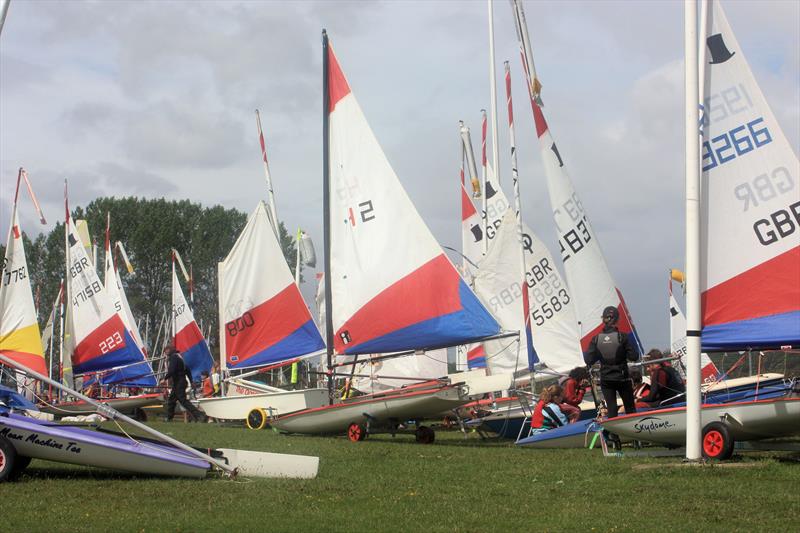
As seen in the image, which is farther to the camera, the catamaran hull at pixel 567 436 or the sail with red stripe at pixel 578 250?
the sail with red stripe at pixel 578 250

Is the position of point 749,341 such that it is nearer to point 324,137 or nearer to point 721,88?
point 721,88

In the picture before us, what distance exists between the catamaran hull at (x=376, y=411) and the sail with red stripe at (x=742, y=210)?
172 inches

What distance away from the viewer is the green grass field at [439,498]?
6668mm

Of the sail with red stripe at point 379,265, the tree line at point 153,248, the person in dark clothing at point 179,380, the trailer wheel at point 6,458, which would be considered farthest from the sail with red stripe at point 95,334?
the tree line at point 153,248

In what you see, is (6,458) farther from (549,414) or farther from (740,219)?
(740,219)

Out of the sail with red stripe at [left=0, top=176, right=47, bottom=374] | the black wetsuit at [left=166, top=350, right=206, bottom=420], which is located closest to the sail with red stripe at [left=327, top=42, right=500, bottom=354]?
the black wetsuit at [left=166, top=350, right=206, bottom=420]

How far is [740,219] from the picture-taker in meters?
10.4

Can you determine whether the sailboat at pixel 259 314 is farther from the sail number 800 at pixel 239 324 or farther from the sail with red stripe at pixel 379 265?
the sail with red stripe at pixel 379 265

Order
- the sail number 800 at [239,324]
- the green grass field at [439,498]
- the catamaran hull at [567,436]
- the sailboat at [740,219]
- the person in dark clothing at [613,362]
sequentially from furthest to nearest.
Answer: the sail number 800 at [239,324] < the catamaran hull at [567,436] < the person in dark clothing at [613,362] < the sailboat at [740,219] < the green grass field at [439,498]

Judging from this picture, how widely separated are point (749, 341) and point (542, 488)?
320 cm

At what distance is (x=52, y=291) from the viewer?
56.8m

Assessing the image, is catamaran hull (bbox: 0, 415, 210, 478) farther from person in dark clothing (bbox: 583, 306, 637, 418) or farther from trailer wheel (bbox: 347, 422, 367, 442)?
trailer wheel (bbox: 347, 422, 367, 442)

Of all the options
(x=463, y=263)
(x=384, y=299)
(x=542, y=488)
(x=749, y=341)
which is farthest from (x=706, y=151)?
(x=463, y=263)

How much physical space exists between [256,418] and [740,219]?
1069 cm
